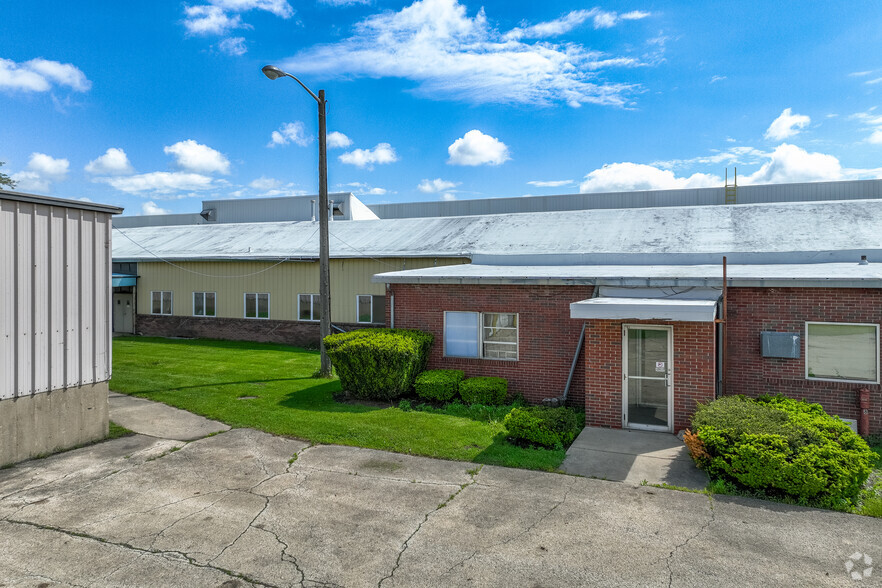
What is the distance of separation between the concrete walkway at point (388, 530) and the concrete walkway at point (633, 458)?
45cm

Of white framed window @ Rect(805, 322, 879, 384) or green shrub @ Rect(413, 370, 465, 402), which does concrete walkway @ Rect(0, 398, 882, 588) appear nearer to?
green shrub @ Rect(413, 370, 465, 402)

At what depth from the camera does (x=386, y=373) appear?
42.4 feet

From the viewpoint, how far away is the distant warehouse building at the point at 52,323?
28.8 ft

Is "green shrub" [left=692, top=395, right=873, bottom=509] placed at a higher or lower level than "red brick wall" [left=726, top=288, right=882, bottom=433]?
lower

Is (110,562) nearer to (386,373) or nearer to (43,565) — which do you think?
(43,565)

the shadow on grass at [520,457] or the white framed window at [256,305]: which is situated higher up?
the white framed window at [256,305]

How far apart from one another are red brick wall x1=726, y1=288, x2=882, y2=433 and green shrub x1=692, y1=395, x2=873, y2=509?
2.19 metres

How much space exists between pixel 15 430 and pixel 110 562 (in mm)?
4517

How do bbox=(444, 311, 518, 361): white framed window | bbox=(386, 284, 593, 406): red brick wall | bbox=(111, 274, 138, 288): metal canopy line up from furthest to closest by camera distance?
bbox=(111, 274, 138, 288): metal canopy < bbox=(444, 311, 518, 361): white framed window < bbox=(386, 284, 593, 406): red brick wall

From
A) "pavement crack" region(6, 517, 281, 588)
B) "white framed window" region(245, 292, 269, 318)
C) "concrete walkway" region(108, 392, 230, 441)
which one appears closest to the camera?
"pavement crack" region(6, 517, 281, 588)

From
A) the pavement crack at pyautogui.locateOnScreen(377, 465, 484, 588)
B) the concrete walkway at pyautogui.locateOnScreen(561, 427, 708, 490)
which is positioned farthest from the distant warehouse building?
the concrete walkway at pyautogui.locateOnScreen(561, 427, 708, 490)

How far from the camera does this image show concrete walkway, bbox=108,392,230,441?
10797 mm

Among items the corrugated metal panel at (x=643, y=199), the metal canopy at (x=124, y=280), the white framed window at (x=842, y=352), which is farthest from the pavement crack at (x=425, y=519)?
the corrugated metal panel at (x=643, y=199)

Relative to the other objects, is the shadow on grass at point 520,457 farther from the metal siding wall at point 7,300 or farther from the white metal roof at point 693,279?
the metal siding wall at point 7,300
